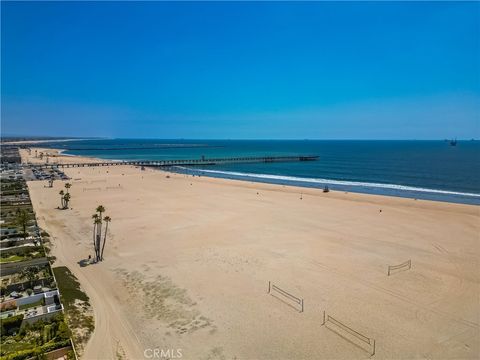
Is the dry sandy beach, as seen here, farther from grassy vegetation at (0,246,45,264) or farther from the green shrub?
the green shrub

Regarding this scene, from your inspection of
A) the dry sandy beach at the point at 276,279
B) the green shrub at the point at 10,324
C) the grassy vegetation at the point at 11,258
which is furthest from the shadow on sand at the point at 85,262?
the green shrub at the point at 10,324

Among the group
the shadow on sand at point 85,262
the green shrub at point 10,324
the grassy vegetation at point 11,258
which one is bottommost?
the green shrub at point 10,324

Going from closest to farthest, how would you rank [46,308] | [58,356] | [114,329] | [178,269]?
[58,356] → [114,329] → [46,308] → [178,269]

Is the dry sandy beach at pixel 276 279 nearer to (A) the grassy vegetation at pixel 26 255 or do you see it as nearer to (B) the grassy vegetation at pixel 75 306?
(B) the grassy vegetation at pixel 75 306

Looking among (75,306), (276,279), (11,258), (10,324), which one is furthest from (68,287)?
(276,279)

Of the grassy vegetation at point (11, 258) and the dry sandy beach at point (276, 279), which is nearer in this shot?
the dry sandy beach at point (276, 279)

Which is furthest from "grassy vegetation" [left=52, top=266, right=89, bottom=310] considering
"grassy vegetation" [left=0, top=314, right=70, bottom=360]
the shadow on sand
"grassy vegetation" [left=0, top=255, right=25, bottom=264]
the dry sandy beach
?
"grassy vegetation" [left=0, top=255, right=25, bottom=264]

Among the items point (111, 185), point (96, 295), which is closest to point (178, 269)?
point (96, 295)

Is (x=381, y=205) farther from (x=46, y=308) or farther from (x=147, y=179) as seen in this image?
(x=147, y=179)
